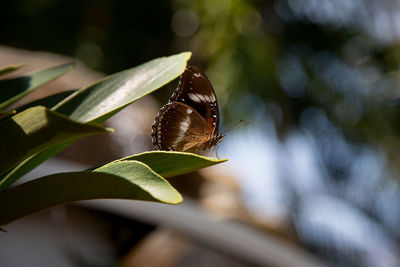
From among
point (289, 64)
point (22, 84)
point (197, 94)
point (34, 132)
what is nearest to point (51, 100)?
point (22, 84)

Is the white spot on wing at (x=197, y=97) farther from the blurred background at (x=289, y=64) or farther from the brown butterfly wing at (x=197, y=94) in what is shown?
the blurred background at (x=289, y=64)

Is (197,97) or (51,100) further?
(197,97)

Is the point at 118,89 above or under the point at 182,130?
above

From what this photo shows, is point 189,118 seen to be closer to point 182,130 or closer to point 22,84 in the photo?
point 182,130

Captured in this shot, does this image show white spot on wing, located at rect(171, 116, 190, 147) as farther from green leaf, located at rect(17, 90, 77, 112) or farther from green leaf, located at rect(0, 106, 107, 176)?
green leaf, located at rect(0, 106, 107, 176)

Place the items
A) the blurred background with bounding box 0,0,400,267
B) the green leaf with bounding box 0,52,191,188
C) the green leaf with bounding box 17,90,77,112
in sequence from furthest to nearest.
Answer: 1. the blurred background with bounding box 0,0,400,267
2. the green leaf with bounding box 17,90,77,112
3. the green leaf with bounding box 0,52,191,188

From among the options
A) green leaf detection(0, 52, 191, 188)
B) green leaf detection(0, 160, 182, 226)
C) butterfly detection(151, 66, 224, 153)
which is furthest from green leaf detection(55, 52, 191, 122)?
butterfly detection(151, 66, 224, 153)
